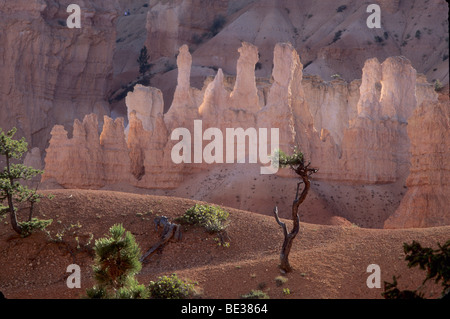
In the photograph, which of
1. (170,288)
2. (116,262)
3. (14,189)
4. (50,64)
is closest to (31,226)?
(14,189)

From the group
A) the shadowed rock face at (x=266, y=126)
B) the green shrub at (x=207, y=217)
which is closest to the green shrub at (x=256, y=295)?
the green shrub at (x=207, y=217)

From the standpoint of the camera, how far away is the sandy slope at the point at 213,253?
20.2 metres

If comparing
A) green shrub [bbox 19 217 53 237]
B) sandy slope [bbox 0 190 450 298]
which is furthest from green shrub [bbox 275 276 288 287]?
green shrub [bbox 19 217 53 237]

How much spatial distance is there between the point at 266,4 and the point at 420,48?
81.1 feet

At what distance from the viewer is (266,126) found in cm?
4259

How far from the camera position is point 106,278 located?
1823cm

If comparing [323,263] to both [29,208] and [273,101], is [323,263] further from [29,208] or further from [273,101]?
[273,101]

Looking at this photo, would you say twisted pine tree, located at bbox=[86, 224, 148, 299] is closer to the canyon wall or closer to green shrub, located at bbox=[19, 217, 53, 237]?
green shrub, located at bbox=[19, 217, 53, 237]

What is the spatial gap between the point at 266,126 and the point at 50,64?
35811mm

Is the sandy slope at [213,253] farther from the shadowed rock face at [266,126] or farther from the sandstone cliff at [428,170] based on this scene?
the shadowed rock face at [266,126]

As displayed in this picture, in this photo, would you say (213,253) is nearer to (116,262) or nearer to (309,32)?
(116,262)

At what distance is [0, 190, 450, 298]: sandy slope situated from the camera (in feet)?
66.4

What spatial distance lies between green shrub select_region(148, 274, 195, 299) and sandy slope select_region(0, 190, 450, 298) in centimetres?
56

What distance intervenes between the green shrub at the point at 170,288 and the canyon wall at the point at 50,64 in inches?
2023
